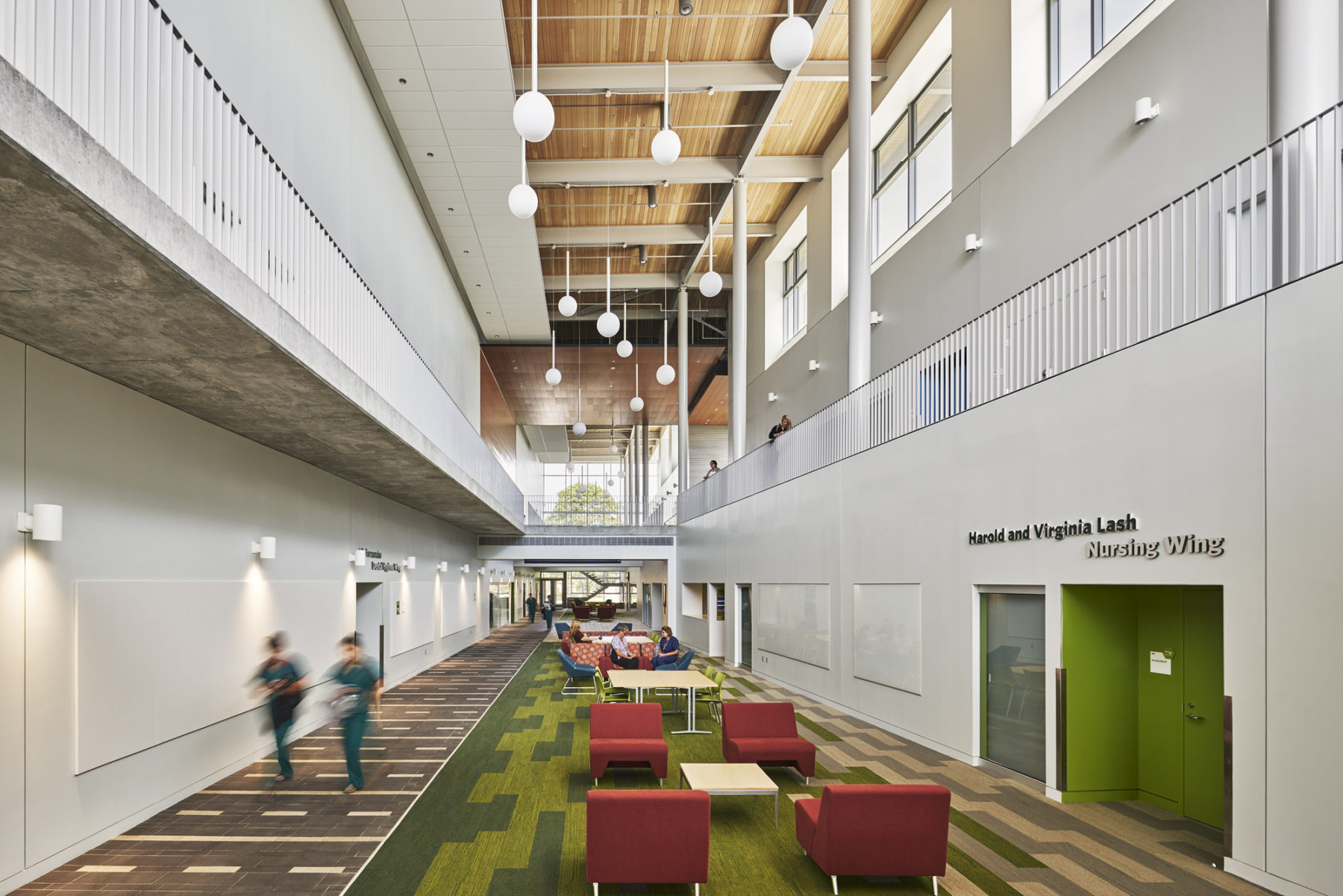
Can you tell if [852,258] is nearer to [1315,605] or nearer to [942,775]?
[942,775]

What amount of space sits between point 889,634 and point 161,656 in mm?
7620

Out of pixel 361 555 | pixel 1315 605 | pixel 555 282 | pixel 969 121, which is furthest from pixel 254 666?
pixel 555 282

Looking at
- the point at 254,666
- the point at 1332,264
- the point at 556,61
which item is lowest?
the point at 254,666

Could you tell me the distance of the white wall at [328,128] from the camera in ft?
25.7

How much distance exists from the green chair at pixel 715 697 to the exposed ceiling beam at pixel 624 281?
13.2 metres

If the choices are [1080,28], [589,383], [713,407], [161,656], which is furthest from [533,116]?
[713,407]

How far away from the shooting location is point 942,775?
7953 millimetres

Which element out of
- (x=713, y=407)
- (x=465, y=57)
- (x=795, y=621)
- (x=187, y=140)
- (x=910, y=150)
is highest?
(x=910, y=150)

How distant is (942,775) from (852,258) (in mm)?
7370

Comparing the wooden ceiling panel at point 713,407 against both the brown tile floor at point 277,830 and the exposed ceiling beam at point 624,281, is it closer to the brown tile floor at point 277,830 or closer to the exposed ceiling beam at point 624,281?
the exposed ceiling beam at point 624,281

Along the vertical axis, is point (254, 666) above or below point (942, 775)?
above

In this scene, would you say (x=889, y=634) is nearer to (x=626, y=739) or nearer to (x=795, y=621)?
(x=795, y=621)

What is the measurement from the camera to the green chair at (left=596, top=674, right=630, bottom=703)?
12109mm

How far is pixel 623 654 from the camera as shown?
51.9 ft
